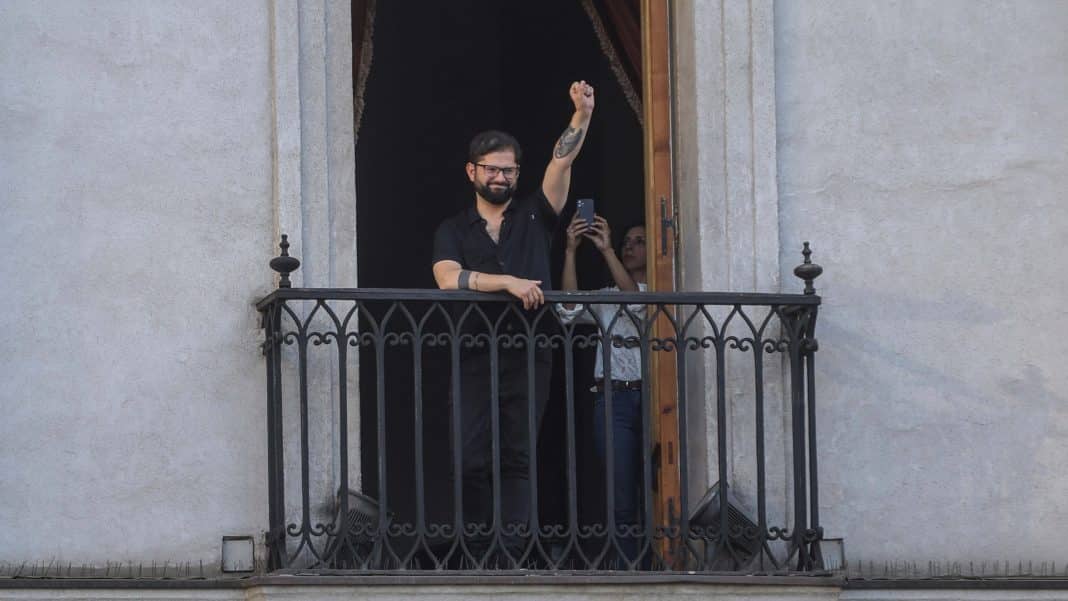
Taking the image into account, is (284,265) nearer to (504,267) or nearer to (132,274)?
(132,274)

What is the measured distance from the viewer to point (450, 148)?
40.2ft

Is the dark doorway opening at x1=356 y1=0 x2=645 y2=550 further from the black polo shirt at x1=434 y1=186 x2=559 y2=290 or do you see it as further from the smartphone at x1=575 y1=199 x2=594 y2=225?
the black polo shirt at x1=434 y1=186 x2=559 y2=290

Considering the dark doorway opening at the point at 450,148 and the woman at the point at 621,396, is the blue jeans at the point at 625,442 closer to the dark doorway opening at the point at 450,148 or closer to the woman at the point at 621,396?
the woman at the point at 621,396

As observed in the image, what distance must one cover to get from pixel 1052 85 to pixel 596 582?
104 inches

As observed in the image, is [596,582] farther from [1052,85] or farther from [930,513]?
[1052,85]

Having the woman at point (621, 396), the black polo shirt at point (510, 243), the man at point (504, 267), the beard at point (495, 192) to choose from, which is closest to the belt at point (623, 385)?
the woman at point (621, 396)

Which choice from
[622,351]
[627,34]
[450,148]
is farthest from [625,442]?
[450,148]

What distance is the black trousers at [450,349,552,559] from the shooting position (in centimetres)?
825

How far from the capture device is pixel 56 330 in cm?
815

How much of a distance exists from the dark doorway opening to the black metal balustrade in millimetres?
2693

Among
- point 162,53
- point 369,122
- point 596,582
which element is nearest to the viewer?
point 596,582

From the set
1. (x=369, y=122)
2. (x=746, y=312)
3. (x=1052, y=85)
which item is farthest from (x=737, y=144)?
(x=369, y=122)

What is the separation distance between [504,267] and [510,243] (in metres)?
0.10

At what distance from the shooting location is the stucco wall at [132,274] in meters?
8.09
